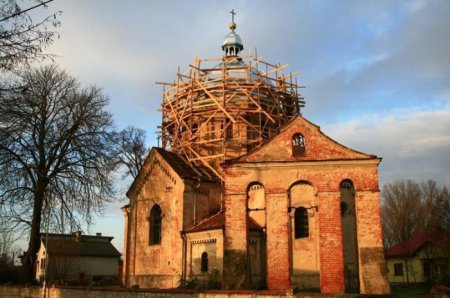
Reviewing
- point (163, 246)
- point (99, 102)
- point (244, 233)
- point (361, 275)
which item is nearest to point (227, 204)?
point (244, 233)

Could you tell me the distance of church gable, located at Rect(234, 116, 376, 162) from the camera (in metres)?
20.3

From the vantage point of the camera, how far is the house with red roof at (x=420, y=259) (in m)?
30.4

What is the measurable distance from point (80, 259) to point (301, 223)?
28832 millimetres

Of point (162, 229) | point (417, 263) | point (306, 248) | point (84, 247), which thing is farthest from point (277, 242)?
point (84, 247)

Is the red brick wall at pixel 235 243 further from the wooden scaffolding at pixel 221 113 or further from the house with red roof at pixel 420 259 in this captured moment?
the house with red roof at pixel 420 259

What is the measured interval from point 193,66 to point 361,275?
1839 cm

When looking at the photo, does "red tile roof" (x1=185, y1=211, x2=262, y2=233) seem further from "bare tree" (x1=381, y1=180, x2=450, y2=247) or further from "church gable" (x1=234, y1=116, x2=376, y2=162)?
"bare tree" (x1=381, y1=180, x2=450, y2=247)

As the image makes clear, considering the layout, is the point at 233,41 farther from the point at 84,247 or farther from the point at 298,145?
the point at 84,247

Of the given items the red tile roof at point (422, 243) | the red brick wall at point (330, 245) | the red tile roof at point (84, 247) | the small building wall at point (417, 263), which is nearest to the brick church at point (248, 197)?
the red brick wall at point (330, 245)

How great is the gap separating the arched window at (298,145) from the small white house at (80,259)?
2529cm

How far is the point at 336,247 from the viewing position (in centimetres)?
1917

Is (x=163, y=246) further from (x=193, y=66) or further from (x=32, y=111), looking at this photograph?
(x=193, y=66)

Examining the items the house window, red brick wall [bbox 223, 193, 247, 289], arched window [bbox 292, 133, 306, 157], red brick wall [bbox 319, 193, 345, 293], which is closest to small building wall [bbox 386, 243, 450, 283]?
the house window

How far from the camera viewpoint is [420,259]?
35.3 meters
